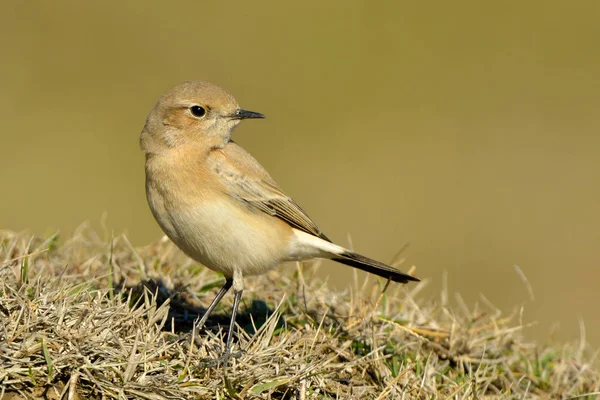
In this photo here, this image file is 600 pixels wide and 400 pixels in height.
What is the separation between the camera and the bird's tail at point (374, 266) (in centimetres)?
668

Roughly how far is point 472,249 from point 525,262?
32.9 inches

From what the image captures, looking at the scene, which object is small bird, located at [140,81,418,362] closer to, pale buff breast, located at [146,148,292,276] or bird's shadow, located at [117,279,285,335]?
pale buff breast, located at [146,148,292,276]

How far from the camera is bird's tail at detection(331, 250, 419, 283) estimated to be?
668 centimetres

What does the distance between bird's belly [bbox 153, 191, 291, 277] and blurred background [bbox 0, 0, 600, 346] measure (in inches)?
189

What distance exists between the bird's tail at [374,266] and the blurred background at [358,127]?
4.28 metres

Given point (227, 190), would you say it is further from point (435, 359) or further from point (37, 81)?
point (37, 81)

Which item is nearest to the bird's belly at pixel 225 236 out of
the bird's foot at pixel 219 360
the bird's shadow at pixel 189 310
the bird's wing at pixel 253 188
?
the bird's wing at pixel 253 188

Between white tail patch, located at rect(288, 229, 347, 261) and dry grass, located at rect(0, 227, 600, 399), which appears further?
white tail patch, located at rect(288, 229, 347, 261)

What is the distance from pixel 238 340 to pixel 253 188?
53.3 inches

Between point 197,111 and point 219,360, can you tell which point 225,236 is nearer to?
point 197,111

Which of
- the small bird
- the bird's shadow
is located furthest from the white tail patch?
the bird's shadow

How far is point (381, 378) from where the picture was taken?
5.69 meters

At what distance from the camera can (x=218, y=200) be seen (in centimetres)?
623

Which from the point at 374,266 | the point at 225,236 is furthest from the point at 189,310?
the point at 374,266
